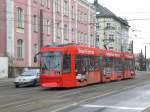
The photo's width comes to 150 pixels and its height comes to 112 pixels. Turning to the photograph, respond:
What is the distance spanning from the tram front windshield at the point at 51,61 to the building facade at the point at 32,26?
55.7 ft

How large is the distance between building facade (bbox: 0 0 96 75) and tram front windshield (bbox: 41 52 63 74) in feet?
55.7

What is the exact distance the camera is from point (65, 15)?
68062 millimetres

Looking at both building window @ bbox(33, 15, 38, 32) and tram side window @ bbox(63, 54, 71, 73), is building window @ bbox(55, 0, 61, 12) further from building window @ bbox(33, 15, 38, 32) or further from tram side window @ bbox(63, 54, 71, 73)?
tram side window @ bbox(63, 54, 71, 73)

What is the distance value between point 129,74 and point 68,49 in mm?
20727

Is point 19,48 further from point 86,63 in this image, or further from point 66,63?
point 66,63

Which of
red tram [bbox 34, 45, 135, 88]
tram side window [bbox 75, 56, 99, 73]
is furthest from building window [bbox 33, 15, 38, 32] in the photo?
tram side window [bbox 75, 56, 99, 73]

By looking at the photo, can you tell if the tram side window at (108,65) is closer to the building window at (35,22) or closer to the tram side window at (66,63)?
the tram side window at (66,63)

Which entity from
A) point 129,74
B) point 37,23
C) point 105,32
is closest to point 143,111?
point 129,74

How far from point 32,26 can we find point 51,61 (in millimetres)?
26955

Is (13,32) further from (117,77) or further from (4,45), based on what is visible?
(117,77)

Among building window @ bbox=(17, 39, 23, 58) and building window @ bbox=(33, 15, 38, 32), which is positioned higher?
building window @ bbox=(33, 15, 38, 32)

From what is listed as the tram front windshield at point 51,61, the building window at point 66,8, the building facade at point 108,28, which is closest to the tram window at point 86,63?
the tram front windshield at point 51,61

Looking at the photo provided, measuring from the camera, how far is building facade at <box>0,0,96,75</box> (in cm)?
5172

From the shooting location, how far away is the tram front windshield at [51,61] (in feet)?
98.8
